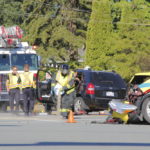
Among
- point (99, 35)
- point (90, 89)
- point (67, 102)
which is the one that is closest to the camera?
point (67, 102)

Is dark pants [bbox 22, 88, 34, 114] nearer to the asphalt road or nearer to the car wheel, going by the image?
the car wheel

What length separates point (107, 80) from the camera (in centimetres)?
2367

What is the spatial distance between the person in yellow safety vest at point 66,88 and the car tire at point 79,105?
3.36 metres

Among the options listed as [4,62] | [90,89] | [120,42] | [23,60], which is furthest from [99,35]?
[90,89]

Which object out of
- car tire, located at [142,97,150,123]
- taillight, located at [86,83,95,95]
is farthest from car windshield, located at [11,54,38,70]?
car tire, located at [142,97,150,123]

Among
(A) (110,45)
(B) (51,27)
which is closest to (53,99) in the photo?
(A) (110,45)

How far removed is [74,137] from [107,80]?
1091 centimetres

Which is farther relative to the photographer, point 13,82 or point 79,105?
point 79,105

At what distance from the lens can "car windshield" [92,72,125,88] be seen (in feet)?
76.7

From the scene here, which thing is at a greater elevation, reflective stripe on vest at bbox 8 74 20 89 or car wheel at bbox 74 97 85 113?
reflective stripe on vest at bbox 8 74 20 89

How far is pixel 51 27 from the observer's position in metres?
52.8

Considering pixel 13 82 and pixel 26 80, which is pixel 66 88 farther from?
pixel 13 82

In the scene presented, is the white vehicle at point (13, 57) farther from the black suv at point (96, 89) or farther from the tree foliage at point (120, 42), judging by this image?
the tree foliage at point (120, 42)

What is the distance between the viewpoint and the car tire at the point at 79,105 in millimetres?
23109
